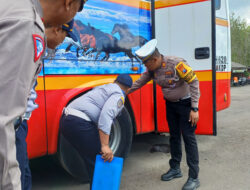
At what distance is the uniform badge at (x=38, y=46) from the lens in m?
0.68

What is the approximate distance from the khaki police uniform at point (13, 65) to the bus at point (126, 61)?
187 cm

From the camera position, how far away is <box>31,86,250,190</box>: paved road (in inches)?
121

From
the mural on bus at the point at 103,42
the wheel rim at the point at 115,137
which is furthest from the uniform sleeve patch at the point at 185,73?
the wheel rim at the point at 115,137

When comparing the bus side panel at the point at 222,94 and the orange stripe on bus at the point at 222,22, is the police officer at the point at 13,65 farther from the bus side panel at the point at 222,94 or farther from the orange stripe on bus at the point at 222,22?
the orange stripe on bus at the point at 222,22

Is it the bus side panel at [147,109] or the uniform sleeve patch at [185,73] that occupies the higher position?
the uniform sleeve patch at [185,73]

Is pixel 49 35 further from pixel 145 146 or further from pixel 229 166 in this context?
pixel 145 146

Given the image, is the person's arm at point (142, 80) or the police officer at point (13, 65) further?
the person's arm at point (142, 80)

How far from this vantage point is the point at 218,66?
425 cm

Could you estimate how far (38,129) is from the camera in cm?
259

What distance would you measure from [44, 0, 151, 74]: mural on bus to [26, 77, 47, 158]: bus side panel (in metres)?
0.24

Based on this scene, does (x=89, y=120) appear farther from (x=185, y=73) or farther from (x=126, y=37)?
(x=126, y=37)

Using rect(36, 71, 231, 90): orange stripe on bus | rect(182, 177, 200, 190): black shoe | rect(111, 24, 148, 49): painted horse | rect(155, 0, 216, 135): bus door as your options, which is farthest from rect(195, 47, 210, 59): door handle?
rect(182, 177, 200, 190): black shoe

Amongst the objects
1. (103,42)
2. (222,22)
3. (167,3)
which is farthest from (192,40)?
(103,42)

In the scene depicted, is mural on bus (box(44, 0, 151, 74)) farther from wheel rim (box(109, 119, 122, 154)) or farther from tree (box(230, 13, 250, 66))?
tree (box(230, 13, 250, 66))
